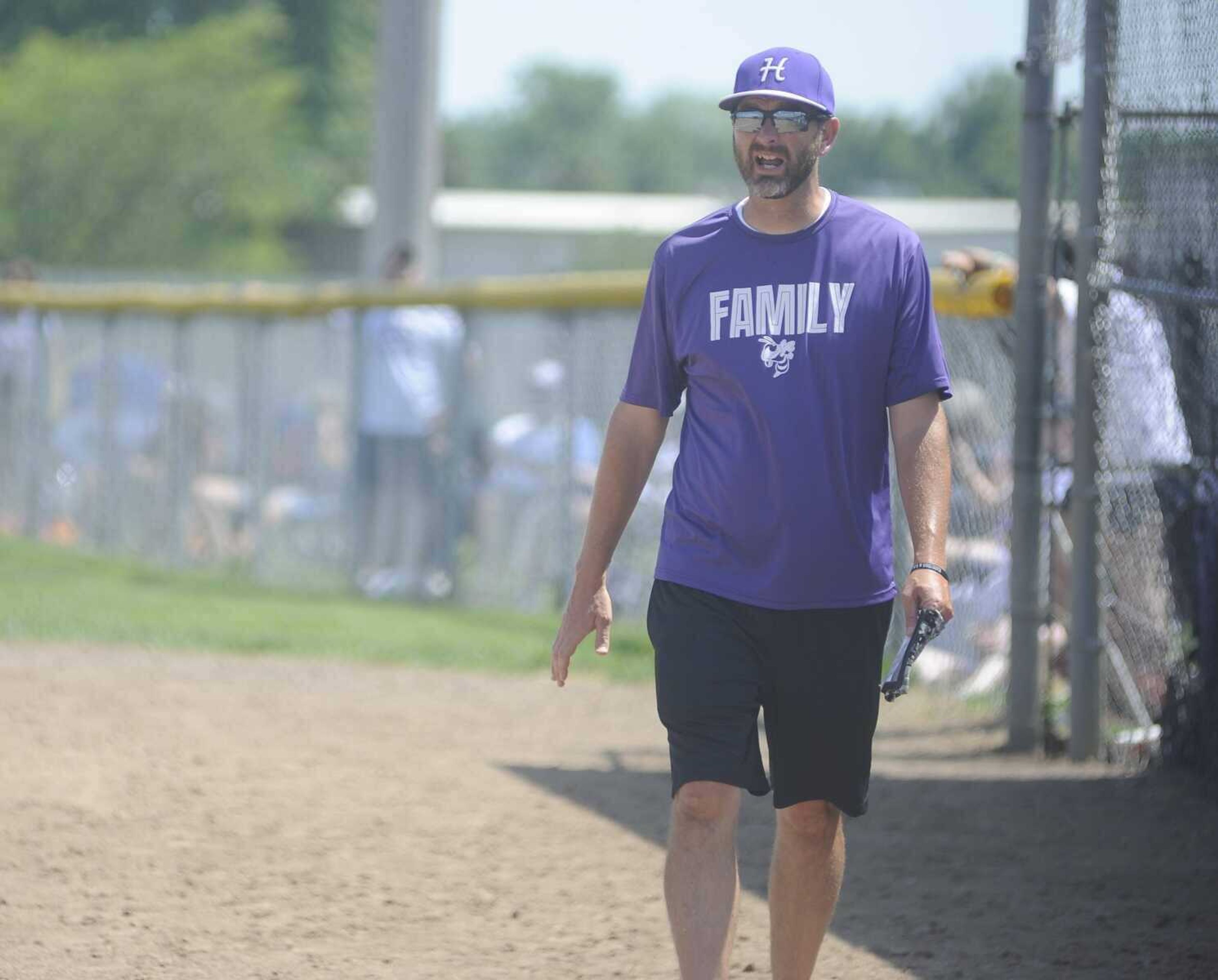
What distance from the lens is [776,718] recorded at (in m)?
3.78

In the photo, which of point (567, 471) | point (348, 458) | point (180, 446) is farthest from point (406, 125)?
point (567, 471)

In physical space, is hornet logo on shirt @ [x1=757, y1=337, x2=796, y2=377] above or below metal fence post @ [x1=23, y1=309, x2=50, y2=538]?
above

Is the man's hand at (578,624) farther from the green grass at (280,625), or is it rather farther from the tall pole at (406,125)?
the tall pole at (406,125)

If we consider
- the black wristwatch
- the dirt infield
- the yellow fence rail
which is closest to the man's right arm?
the black wristwatch

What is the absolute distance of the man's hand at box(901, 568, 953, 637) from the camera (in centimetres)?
363

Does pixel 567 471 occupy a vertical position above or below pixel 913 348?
below

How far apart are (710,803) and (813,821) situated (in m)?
0.27

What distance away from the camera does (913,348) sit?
3.75 meters

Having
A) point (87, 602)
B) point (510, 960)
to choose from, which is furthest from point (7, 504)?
point (510, 960)

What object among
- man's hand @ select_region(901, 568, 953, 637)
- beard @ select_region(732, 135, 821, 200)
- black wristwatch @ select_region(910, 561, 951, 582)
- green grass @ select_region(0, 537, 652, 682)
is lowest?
green grass @ select_region(0, 537, 652, 682)

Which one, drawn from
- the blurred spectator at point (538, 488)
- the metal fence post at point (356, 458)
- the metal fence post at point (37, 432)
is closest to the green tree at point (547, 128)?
the metal fence post at point (37, 432)

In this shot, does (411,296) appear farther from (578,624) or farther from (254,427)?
(578,624)

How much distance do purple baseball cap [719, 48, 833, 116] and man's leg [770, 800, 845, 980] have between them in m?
1.42

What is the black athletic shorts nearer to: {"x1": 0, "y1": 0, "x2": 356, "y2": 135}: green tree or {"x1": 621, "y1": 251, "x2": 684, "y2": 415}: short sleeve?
{"x1": 621, "y1": 251, "x2": 684, "y2": 415}: short sleeve
